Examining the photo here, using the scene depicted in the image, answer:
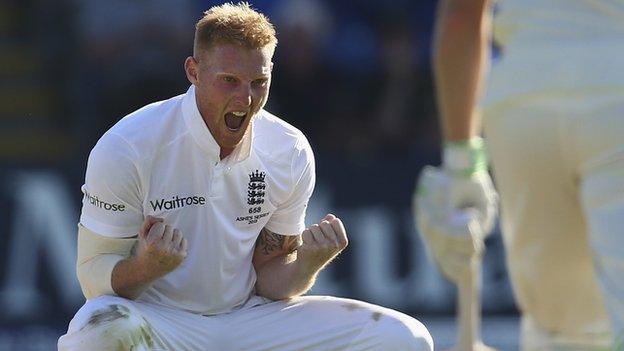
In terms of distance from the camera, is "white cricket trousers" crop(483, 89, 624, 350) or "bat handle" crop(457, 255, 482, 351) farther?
"bat handle" crop(457, 255, 482, 351)

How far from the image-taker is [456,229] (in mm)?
4039

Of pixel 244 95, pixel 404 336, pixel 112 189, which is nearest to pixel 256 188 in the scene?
pixel 244 95

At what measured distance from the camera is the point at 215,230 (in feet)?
14.2

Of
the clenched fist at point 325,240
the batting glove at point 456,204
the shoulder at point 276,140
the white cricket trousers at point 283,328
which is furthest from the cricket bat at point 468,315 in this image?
the shoulder at point 276,140

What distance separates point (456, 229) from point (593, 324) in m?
0.57

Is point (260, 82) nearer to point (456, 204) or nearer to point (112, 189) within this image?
point (112, 189)

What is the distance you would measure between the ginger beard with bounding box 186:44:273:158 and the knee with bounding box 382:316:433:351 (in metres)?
0.76

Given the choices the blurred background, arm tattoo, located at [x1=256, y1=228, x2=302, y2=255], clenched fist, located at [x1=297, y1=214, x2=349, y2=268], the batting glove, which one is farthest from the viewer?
the blurred background

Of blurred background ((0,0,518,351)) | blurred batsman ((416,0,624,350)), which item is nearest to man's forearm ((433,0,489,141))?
blurred batsman ((416,0,624,350))

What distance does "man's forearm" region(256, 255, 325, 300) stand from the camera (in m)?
4.39

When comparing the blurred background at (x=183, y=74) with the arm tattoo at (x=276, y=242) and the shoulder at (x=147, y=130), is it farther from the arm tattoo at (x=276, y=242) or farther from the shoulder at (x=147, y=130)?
the shoulder at (x=147, y=130)

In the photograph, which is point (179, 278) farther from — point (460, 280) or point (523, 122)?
point (523, 122)

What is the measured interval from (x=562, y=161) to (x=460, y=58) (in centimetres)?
61

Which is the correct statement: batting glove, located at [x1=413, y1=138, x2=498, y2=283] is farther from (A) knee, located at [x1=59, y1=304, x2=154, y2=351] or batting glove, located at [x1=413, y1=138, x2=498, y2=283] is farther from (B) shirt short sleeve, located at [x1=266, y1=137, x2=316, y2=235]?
(A) knee, located at [x1=59, y1=304, x2=154, y2=351]
